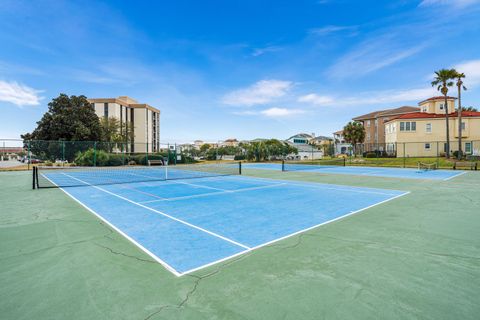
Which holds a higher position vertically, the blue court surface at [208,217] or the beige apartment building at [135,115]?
the beige apartment building at [135,115]

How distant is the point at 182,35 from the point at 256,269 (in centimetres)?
2816

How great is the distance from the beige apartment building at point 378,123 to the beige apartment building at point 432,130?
819 centimetres

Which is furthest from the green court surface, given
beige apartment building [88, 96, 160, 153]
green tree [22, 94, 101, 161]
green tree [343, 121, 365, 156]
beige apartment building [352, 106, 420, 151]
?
beige apartment building [88, 96, 160, 153]

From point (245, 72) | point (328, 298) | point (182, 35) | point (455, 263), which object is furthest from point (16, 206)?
point (245, 72)

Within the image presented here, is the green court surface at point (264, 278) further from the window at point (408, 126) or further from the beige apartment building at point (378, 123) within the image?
the beige apartment building at point (378, 123)

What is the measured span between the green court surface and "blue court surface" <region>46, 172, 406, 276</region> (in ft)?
1.21

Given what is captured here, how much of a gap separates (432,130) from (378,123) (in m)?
15.7

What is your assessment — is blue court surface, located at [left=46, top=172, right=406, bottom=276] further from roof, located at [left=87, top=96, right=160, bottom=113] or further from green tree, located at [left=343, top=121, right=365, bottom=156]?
roof, located at [left=87, top=96, right=160, bottom=113]

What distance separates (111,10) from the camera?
1811 centimetres

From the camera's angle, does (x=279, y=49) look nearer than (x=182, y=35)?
No

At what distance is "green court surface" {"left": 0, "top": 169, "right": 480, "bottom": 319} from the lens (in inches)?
107

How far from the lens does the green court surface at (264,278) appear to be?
8.88 feet

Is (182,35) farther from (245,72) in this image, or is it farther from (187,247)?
(187,247)

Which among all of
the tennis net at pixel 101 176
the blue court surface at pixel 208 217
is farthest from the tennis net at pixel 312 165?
the blue court surface at pixel 208 217
